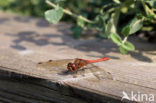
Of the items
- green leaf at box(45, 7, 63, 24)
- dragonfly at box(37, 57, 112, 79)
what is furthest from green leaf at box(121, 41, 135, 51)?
green leaf at box(45, 7, 63, 24)

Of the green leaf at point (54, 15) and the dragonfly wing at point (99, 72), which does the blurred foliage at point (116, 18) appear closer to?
the green leaf at point (54, 15)

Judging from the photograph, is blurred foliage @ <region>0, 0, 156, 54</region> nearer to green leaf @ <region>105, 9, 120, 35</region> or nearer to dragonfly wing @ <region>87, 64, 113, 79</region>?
green leaf @ <region>105, 9, 120, 35</region>

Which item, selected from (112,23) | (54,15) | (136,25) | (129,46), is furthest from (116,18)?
(54,15)


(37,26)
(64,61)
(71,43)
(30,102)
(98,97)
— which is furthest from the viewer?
(37,26)


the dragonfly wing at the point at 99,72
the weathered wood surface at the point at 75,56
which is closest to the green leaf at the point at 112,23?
the weathered wood surface at the point at 75,56

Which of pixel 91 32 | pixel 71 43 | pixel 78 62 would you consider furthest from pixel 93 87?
pixel 91 32

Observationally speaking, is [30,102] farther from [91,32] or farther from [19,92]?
[91,32]

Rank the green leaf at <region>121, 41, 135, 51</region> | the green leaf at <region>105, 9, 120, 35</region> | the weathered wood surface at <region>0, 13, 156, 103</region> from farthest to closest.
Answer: the green leaf at <region>105, 9, 120, 35</region> → the green leaf at <region>121, 41, 135, 51</region> → the weathered wood surface at <region>0, 13, 156, 103</region>
